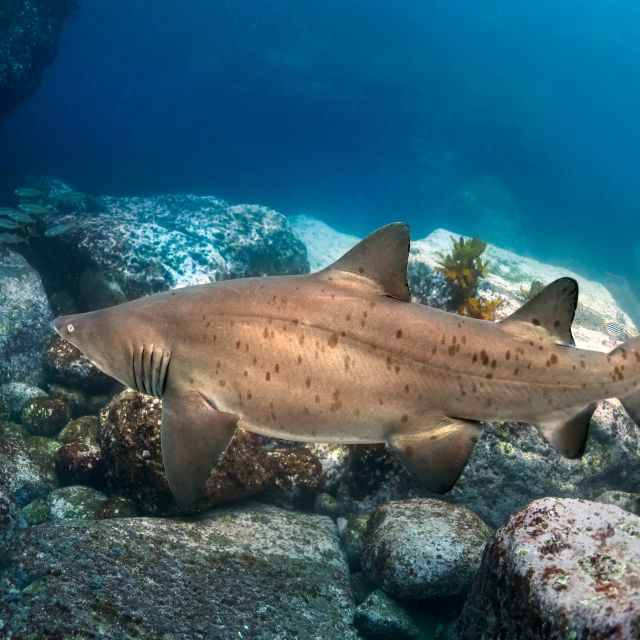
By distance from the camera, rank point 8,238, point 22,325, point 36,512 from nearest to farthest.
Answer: point 36,512
point 22,325
point 8,238

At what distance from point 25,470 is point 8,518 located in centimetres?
227

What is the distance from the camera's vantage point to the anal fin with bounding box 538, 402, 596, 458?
11.2 feet

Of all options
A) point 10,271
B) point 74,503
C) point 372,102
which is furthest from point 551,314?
point 372,102

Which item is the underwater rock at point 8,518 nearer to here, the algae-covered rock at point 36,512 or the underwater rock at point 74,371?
the algae-covered rock at point 36,512

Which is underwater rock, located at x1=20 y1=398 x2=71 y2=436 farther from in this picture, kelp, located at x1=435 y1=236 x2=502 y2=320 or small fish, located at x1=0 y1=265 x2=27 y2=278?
kelp, located at x1=435 y1=236 x2=502 y2=320

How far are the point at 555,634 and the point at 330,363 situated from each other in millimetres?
2077

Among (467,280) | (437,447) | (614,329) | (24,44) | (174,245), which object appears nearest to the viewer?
(437,447)

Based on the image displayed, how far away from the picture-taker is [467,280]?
7691 mm

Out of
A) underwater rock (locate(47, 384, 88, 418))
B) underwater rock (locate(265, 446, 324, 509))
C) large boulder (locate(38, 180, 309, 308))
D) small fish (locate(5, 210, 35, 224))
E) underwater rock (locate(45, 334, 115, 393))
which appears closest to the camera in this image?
underwater rock (locate(265, 446, 324, 509))

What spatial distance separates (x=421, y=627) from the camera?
479cm

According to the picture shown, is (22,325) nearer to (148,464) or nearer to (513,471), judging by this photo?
(148,464)

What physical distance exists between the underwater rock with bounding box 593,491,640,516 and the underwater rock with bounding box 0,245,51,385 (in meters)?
10.5

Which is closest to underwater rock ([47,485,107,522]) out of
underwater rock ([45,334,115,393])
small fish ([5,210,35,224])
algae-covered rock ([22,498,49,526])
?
algae-covered rock ([22,498,49,526])

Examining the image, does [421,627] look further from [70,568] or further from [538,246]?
[538,246]
